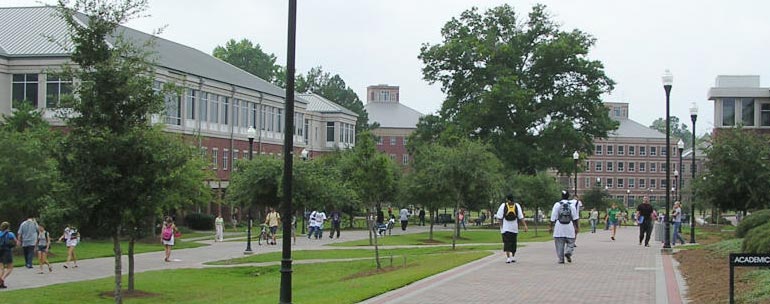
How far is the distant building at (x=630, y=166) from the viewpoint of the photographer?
146 metres

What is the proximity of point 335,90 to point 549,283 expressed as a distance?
362 feet

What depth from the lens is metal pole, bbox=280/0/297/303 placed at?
13172 mm

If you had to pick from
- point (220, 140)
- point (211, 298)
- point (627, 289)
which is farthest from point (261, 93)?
point (627, 289)

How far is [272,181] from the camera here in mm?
51375

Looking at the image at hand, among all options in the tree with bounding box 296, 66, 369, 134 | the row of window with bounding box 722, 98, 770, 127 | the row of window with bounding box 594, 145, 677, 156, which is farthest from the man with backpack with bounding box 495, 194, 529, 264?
the row of window with bounding box 594, 145, 677, 156

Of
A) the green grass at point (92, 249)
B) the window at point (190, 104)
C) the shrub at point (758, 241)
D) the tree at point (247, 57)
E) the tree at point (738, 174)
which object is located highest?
the tree at point (247, 57)

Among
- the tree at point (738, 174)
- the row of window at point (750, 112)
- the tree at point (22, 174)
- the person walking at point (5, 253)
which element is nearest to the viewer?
the person walking at point (5, 253)

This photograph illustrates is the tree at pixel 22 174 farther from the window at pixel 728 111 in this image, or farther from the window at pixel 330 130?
the window at pixel 330 130

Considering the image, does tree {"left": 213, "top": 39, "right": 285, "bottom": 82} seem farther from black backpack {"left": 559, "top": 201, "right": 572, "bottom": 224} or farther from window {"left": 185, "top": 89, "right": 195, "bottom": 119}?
black backpack {"left": 559, "top": 201, "right": 572, "bottom": 224}

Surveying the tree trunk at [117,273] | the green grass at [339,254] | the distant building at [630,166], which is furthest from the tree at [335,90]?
the tree trunk at [117,273]

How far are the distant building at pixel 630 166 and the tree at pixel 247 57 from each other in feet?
180

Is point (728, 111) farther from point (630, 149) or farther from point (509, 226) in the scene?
point (630, 149)

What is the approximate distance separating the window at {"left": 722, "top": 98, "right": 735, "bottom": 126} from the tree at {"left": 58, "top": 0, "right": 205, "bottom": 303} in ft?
230

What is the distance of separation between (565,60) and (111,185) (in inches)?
1982
